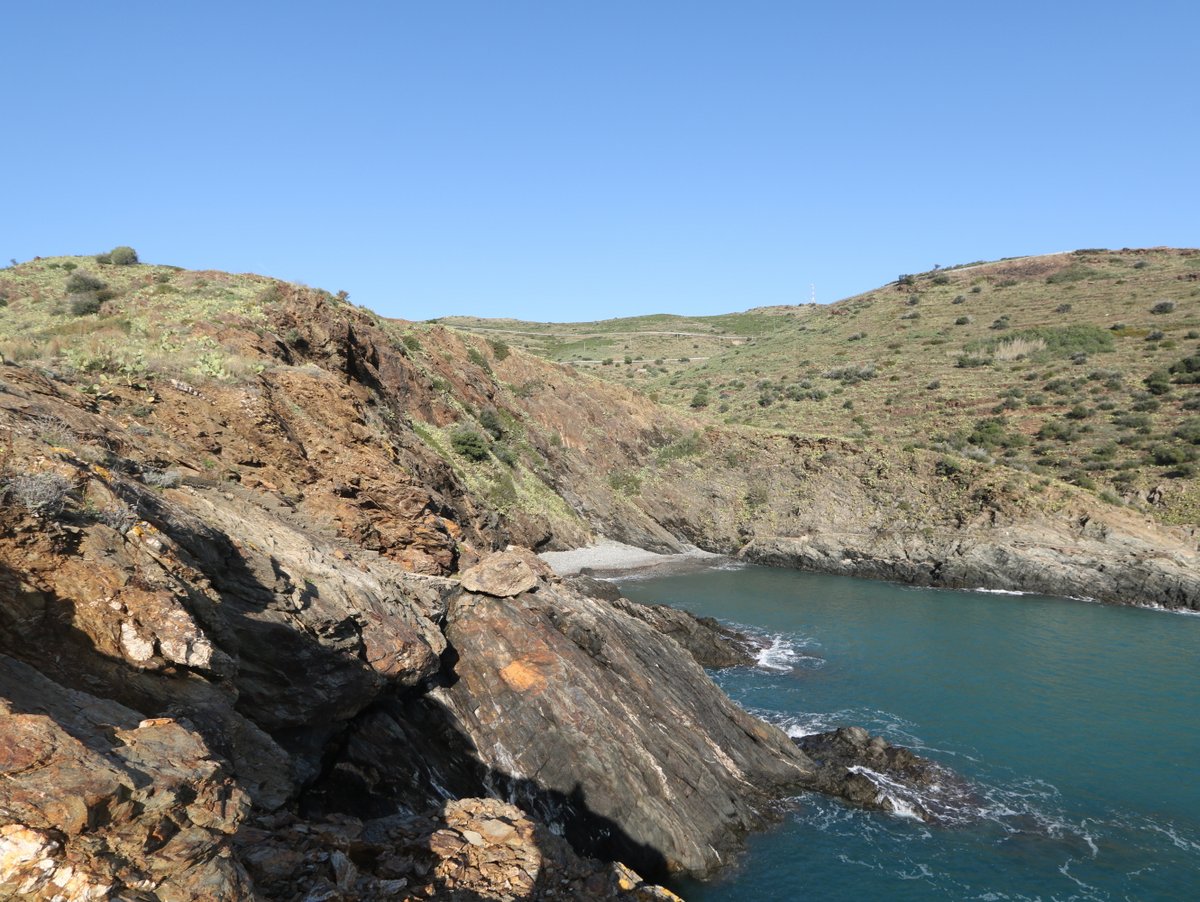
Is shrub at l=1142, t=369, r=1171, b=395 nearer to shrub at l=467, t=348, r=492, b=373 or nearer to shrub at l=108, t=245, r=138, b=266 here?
shrub at l=467, t=348, r=492, b=373

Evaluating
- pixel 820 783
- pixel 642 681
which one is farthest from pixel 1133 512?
pixel 642 681

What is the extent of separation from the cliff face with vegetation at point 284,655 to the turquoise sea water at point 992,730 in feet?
9.67

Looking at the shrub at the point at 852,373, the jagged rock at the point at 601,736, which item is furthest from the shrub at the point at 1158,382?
the jagged rock at the point at 601,736

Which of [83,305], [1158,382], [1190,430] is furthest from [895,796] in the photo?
[1158,382]

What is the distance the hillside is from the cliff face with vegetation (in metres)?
16.0

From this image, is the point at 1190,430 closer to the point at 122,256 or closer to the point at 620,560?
the point at 620,560

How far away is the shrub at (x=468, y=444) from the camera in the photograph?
43.9 metres

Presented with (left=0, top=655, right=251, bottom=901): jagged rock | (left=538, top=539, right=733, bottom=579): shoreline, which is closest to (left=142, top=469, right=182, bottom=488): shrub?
(left=0, top=655, right=251, bottom=901): jagged rock

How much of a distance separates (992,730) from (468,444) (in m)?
31.6

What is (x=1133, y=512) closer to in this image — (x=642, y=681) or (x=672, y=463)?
(x=672, y=463)

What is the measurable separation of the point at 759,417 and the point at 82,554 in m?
67.0

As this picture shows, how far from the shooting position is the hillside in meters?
53.0

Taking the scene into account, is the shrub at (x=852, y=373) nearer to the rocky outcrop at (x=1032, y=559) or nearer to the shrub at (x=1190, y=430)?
the shrub at (x=1190, y=430)

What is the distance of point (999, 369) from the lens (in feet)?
234
